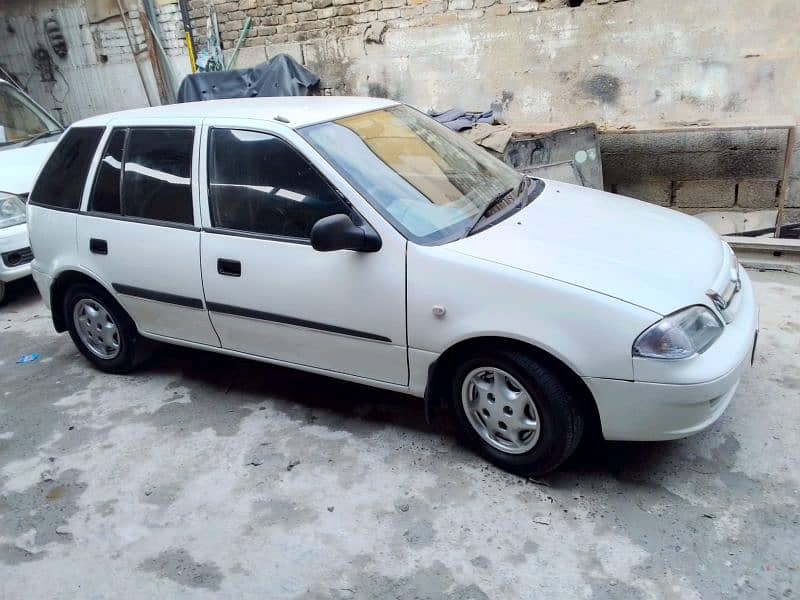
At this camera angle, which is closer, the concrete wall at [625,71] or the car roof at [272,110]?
the car roof at [272,110]

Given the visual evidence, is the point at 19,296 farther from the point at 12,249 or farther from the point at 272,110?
the point at 272,110

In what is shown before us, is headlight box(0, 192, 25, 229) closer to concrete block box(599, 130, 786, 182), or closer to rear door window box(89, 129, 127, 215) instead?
rear door window box(89, 129, 127, 215)

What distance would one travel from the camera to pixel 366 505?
2.99 metres

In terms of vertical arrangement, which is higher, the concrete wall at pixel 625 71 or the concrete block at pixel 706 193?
the concrete wall at pixel 625 71

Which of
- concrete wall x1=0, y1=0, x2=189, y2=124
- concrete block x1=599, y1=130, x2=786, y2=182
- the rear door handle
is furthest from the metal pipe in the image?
concrete block x1=599, y1=130, x2=786, y2=182

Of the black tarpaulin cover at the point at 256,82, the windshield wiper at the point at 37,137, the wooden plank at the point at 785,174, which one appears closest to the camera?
the wooden plank at the point at 785,174

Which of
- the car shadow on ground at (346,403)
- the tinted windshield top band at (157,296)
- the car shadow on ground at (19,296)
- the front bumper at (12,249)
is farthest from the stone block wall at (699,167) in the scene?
the car shadow on ground at (19,296)

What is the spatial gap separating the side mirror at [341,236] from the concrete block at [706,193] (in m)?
4.81

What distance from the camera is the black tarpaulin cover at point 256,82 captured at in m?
8.27

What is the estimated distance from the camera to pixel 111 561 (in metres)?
2.79

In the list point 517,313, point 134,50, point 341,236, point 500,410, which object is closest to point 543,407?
point 500,410

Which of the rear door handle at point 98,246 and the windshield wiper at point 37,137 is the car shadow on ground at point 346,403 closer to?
the rear door handle at point 98,246

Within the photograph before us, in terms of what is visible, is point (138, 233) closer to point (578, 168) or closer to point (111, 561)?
point (111, 561)

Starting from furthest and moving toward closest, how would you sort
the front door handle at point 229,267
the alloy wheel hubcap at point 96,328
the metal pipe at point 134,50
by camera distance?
the metal pipe at point 134,50 < the alloy wheel hubcap at point 96,328 < the front door handle at point 229,267
